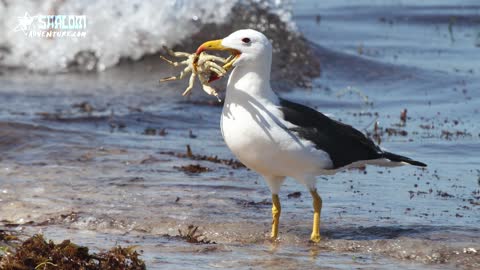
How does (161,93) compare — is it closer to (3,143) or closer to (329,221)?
(3,143)

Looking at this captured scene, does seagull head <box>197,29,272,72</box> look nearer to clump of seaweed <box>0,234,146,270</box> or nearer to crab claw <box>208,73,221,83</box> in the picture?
crab claw <box>208,73,221,83</box>

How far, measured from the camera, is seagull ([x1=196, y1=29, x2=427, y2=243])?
7074mm

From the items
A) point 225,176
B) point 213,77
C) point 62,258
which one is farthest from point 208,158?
point 62,258

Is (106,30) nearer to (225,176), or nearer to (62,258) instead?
(225,176)

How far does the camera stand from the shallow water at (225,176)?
23.8 ft

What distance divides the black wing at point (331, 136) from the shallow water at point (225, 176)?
57cm

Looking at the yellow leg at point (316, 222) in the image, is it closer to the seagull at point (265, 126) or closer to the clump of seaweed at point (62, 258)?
the seagull at point (265, 126)

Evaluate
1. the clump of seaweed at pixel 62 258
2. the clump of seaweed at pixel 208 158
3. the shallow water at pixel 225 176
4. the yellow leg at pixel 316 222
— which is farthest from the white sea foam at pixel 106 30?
the clump of seaweed at pixel 62 258

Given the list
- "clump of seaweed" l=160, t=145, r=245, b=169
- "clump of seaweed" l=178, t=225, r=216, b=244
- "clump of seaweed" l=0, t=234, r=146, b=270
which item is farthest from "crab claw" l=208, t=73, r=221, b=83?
"clump of seaweed" l=160, t=145, r=245, b=169

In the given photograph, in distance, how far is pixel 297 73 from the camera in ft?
53.6

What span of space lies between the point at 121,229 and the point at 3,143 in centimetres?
344

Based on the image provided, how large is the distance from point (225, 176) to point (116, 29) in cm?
841

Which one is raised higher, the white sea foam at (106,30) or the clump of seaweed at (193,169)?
the white sea foam at (106,30)

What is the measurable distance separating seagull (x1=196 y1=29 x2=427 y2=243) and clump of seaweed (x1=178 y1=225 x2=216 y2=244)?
0.65 metres
